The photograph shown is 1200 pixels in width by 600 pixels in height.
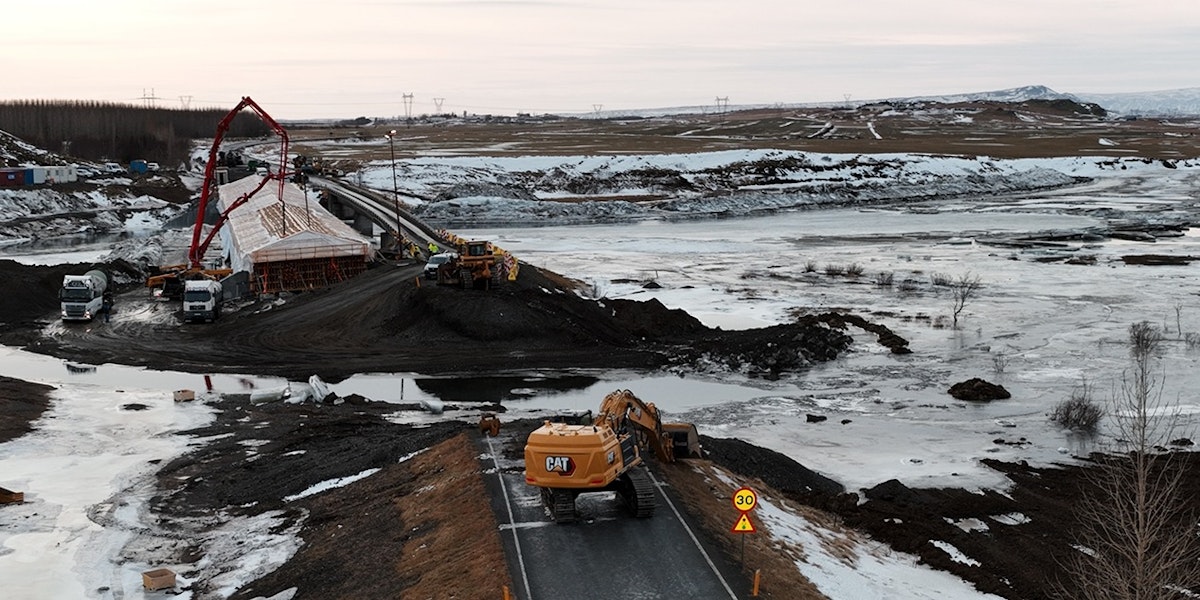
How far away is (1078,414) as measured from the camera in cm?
3584

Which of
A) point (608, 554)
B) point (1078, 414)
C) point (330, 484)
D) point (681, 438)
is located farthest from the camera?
point (1078, 414)

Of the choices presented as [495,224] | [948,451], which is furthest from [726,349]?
[495,224]

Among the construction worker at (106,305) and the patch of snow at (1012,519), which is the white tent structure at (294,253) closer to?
the construction worker at (106,305)

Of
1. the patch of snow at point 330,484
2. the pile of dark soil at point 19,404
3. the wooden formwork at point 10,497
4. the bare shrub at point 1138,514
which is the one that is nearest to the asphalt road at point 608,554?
the patch of snow at point 330,484

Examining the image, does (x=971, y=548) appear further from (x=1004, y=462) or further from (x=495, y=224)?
(x=495, y=224)

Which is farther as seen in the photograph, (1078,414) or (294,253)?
(294,253)

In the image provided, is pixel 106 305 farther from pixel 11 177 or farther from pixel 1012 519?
pixel 11 177

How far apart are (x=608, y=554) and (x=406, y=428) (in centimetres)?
1539

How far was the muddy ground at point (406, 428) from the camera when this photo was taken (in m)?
23.3

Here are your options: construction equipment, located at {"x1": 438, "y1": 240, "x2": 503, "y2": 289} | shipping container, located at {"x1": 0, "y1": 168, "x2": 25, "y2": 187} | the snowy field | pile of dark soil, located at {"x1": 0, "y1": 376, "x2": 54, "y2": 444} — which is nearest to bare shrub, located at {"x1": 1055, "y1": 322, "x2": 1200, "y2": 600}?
the snowy field

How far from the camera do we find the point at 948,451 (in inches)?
1344

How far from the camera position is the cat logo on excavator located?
2177cm

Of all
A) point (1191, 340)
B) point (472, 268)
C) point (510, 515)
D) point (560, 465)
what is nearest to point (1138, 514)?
point (560, 465)

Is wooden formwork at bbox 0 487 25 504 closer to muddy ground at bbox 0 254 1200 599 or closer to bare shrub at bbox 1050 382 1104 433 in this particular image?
muddy ground at bbox 0 254 1200 599
